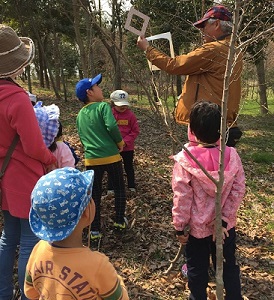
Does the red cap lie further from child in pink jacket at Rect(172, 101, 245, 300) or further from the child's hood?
the child's hood

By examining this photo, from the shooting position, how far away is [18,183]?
7.44 feet

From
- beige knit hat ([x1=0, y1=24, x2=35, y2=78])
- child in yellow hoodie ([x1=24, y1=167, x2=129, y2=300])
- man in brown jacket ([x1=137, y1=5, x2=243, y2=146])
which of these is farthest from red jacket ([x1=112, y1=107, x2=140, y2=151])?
child in yellow hoodie ([x1=24, y1=167, x2=129, y2=300])

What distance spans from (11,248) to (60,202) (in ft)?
4.06

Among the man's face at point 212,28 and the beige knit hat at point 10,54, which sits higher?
the man's face at point 212,28

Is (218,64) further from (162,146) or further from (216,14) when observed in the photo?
(162,146)

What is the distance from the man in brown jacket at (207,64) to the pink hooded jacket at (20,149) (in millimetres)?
1119

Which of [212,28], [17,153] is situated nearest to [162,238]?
[17,153]

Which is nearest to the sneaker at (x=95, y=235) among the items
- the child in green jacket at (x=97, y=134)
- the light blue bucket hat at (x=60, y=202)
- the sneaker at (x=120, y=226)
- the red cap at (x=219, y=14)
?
the child in green jacket at (x=97, y=134)

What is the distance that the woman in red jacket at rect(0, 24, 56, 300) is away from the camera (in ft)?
7.01

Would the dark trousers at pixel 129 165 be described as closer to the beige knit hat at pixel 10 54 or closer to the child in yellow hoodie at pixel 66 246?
the beige knit hat at pixel 10 54

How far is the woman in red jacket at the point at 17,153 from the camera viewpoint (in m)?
2.14

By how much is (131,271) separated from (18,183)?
1483 mm

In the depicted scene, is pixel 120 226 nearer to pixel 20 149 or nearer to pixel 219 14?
pixel 20 149

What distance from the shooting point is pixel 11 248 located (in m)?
2.44
